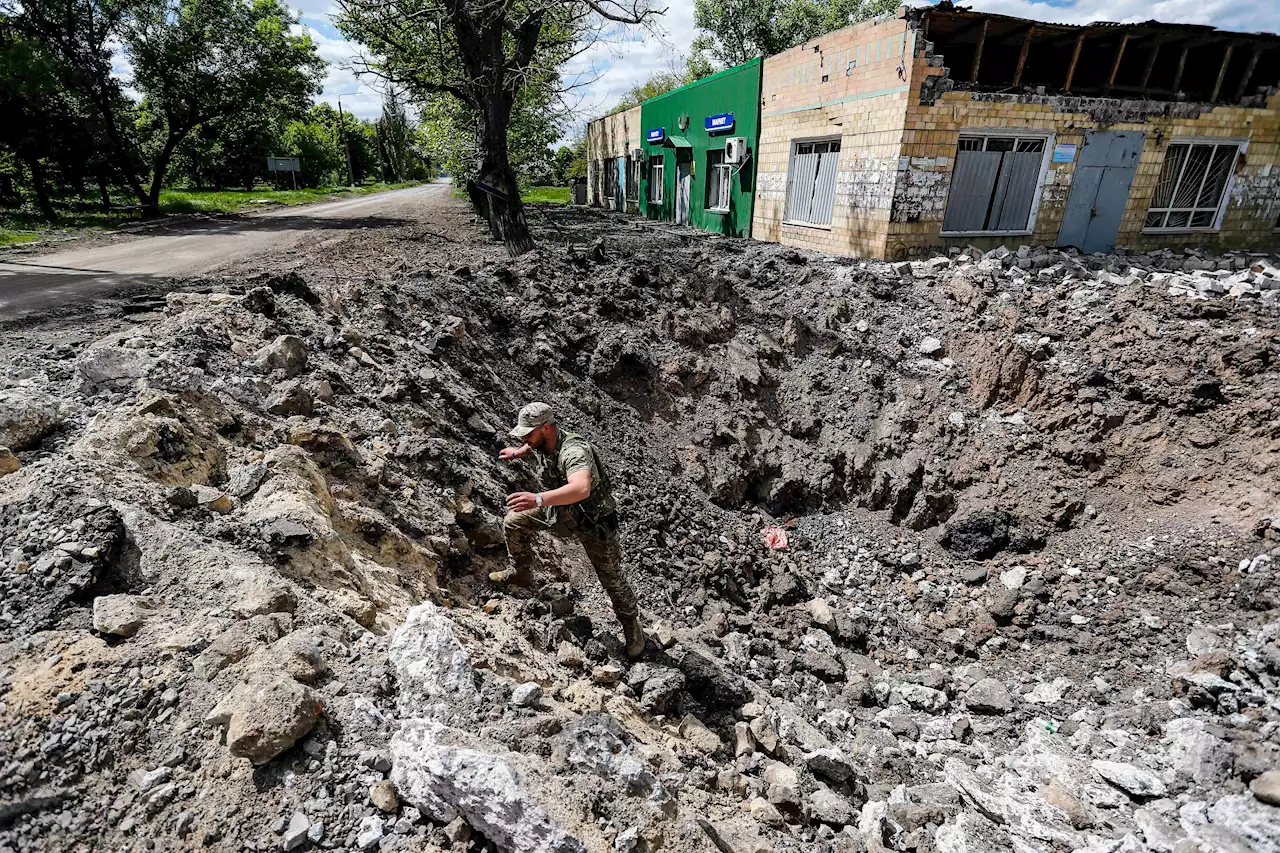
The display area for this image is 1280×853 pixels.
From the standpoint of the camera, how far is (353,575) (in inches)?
→ 143

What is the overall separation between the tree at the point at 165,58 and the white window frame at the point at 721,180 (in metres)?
15.4

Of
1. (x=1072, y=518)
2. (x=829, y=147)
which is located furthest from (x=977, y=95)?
(x=1072, y=518)

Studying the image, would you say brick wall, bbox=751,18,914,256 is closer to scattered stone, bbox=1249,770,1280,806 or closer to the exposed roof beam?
the exposed roof beam

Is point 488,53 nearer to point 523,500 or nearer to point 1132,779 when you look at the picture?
point 523,500

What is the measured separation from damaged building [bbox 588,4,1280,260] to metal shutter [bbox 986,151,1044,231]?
2cm

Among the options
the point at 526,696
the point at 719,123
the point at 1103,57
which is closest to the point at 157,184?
the point at 719,123

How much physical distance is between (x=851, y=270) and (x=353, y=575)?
9.33m

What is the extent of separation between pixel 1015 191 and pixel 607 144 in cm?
2081

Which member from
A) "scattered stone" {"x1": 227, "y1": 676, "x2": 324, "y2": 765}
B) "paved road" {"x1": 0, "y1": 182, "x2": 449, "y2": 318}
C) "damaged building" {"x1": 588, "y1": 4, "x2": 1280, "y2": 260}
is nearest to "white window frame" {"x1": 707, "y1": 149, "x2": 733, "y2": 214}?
"damaged building" {"x1": 588, "y1": 4, "x2": 1280, "y2": 260}

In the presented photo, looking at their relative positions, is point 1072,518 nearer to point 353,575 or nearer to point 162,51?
point 353,575

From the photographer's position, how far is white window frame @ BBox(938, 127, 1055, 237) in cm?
1066

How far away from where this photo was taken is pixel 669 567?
21.1 feet

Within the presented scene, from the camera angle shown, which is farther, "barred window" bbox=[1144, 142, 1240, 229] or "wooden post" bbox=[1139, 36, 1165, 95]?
"barred window" bbox=[1144, 142, 1240, 229]

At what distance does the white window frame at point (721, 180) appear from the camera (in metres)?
16.6
